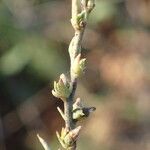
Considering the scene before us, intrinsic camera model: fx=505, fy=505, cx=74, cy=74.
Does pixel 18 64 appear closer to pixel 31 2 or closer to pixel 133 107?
pixel 31 2

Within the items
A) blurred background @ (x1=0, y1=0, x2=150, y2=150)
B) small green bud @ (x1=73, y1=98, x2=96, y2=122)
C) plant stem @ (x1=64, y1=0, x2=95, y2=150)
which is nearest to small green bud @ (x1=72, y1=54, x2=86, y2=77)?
plant stem @ (x1=64, y1=0, x2=95, y2=150)

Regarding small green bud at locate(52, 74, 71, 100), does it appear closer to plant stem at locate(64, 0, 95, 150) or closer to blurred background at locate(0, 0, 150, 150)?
plant stem at locate(64, 0, 95, 150)

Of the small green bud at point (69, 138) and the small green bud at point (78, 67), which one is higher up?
the small green bud at point (78, 67)

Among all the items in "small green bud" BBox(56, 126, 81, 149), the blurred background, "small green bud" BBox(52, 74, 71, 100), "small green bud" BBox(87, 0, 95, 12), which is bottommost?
the blurred background

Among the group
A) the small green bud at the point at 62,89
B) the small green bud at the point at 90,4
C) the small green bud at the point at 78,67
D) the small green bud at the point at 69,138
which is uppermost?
the small green bud at the point at 90,4

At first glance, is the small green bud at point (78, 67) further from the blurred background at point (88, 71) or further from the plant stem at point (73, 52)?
the blurred background at point (88, 71)

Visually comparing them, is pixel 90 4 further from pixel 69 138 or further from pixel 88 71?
pixel 88 71

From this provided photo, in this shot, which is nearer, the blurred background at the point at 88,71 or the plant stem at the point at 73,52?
the plant stem at the point at 73,52

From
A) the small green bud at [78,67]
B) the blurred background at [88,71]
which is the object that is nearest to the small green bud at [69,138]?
the small green bud at [78,67]

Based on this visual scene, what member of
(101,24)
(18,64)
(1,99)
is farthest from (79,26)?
(101,24)

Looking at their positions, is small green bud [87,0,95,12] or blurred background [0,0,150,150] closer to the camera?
small green bud [87,0,95,12]
